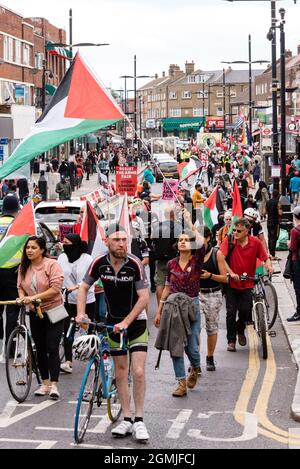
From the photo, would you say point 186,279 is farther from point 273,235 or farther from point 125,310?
point 273,235

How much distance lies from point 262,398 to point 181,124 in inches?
5754

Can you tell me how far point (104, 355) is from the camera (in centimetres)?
877

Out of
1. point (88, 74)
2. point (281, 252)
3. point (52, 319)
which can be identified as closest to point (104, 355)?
point (52, 319)

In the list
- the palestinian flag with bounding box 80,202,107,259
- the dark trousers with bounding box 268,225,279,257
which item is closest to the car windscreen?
the dark trousers with bounding box 268,225,279,257

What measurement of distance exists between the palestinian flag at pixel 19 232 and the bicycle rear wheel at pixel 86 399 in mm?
3168

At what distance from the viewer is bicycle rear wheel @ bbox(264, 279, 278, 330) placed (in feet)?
46.0

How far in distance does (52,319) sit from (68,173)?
123 feet

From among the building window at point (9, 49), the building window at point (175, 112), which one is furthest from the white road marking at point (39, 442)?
the building window at point (175, 112)

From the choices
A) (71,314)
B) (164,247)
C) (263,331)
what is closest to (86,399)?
(71,314)

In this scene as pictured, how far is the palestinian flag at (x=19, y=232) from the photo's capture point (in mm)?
11430

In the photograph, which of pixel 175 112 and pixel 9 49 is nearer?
pixel 9 49

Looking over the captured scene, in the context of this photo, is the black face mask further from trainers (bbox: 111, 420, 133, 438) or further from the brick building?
the brick building

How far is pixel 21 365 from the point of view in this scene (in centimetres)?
1022

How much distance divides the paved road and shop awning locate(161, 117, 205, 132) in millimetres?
142094
